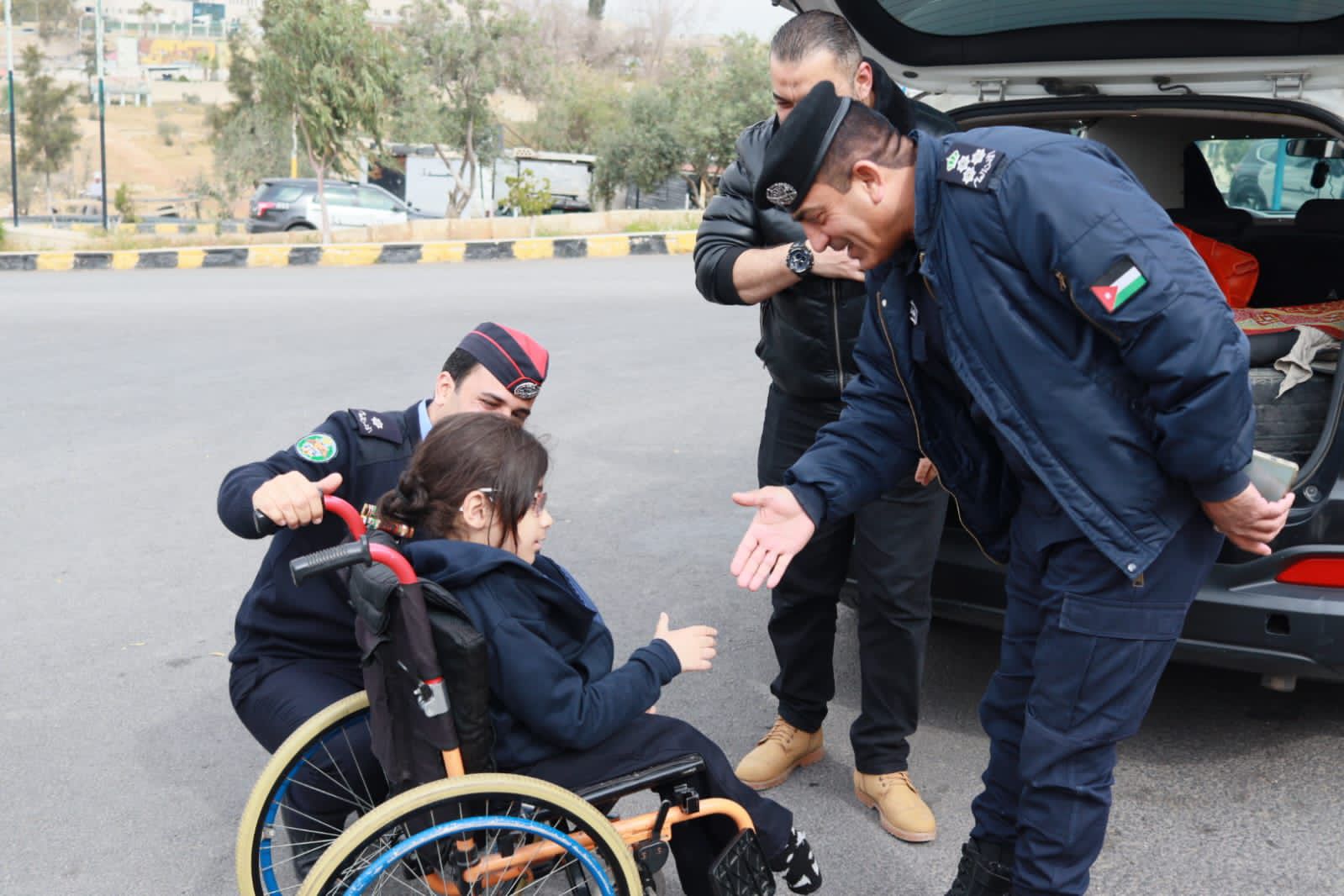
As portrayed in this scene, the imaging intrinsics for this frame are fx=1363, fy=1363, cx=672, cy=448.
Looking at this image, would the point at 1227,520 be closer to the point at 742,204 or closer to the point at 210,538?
the point at 742,204

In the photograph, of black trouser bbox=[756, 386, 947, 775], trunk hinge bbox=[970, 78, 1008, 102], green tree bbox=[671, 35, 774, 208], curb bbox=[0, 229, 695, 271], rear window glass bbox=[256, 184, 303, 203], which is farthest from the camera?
green tree bbox=[671, 35, 774, 208]

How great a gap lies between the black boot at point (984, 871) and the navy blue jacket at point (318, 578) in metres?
1.42

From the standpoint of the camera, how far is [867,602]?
3.56 metres

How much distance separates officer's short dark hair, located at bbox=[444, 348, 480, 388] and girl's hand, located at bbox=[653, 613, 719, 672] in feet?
2.52

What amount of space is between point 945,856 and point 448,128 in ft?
74.1

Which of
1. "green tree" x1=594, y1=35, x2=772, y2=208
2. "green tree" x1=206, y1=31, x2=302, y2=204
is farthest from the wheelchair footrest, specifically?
"green tree" x1=206, y1=31, x2=302, y2=204

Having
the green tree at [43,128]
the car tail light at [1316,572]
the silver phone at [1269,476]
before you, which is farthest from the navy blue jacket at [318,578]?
the green tree at [43,128]

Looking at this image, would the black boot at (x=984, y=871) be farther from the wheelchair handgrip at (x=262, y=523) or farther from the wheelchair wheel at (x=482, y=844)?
the wheelchair handgrip at (x=262, y=523)

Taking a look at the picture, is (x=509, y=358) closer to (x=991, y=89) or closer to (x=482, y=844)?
(x=482, y=844)

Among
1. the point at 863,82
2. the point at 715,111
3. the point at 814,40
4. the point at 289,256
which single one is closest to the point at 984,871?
the point at 863,82

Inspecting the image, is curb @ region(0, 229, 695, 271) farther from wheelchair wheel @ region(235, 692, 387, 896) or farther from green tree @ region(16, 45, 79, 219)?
green tree @ region(16, 45, 79, 219)

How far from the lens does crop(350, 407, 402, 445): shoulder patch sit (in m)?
3.20

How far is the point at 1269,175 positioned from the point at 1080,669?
4.76 metres

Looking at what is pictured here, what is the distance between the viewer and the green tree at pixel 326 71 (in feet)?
65.6
